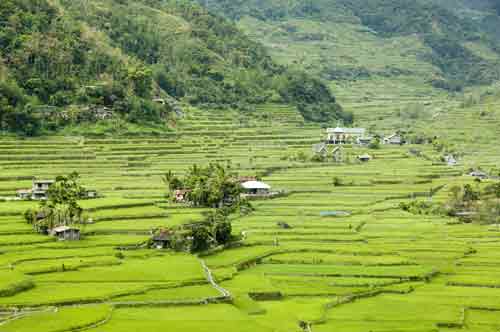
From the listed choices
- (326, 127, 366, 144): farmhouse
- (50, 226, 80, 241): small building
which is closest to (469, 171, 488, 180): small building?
(326, 127, 366, 144): farmhouse

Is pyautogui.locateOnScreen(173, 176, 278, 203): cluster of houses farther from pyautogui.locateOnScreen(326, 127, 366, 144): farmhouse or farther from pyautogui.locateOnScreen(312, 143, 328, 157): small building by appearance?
pyautogui.locateOnScreen(326, 127, 366, 144): farmhouse

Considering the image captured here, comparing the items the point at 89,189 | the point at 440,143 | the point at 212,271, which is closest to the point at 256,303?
the point at 212,271

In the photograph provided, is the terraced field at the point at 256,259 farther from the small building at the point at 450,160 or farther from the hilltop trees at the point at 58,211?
the small building at the point at 450,160

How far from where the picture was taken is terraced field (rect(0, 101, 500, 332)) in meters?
43.8

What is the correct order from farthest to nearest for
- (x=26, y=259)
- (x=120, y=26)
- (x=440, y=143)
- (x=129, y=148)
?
1. (x=120, y=26)
2. (x=440, y=143)
3. (x=129, y=148)
4. (x=26, y=259)

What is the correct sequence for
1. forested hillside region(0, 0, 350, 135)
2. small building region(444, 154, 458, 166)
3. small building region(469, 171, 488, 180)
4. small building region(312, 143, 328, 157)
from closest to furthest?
1. small building region(469, 171, 488, 180)
2. forested hillside region(0, 0, 350, 135)
3. small building region(312, 143, 328, 157)
4. small building region(444, 154, 458, 166)

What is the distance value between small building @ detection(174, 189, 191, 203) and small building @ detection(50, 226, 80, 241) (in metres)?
15.4

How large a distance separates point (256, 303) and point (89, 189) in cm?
3061

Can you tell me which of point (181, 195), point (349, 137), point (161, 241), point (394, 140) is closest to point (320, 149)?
point (349, 137)

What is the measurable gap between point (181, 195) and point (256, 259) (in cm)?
1885

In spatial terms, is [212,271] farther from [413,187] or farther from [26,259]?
[413,187]

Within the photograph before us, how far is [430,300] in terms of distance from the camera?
159 feet

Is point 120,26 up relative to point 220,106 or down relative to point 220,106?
up

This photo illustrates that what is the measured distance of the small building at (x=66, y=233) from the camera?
57.9m
